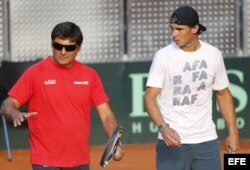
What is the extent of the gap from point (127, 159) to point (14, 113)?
629 centimetres

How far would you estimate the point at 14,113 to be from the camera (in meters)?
5.96

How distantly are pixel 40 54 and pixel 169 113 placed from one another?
683cm

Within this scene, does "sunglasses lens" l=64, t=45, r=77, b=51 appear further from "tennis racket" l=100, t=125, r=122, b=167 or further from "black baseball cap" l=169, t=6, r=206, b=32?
"black baseball cap" l=169, t=6, r=206, b=32

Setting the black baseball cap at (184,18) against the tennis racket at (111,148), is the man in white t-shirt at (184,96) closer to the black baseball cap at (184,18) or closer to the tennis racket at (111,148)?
the black baseball cap at (184,18)

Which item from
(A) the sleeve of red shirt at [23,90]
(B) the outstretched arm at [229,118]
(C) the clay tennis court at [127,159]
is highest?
(A) the sleeve of red shirt at [23,90]

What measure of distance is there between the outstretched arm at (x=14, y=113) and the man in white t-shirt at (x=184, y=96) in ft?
3.55

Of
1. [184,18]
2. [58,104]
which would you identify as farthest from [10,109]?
[184,18]

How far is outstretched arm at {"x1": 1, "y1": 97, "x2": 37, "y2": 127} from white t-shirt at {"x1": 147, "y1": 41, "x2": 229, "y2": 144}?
1116mm

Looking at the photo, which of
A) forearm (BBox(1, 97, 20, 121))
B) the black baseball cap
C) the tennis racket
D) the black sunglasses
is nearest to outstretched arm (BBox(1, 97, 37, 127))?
forearm (BBox(1, 97, 20, 121))

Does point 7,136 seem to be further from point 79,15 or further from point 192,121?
point 192,121

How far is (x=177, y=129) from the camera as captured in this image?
6.75 m

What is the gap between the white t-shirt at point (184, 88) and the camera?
6.74 meters

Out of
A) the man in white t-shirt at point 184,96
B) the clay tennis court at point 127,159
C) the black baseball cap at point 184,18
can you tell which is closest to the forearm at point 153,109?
the man in white t-shirt at point 184,96

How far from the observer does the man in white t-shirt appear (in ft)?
22.1
